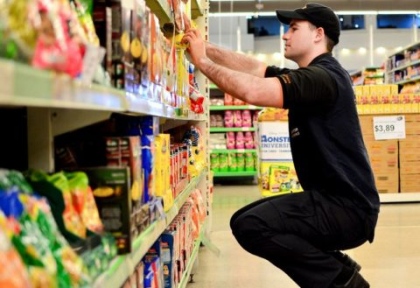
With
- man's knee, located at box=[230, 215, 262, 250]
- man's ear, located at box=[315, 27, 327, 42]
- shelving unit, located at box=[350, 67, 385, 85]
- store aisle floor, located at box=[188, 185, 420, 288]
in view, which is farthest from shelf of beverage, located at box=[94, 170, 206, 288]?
shelving unit, located at box=[350, 67, 385, 85]

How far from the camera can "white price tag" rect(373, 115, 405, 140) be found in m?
7.41

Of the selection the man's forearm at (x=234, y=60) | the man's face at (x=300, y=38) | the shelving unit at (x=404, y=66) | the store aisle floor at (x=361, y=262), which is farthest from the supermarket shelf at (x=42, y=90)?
the shelving unit at (x=404, y=66)

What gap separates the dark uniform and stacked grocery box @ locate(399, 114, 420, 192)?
4.98 metres

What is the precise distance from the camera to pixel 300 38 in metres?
2.92

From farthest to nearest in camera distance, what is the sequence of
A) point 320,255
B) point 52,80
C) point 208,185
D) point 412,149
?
point 412,149, point 208,185, point 320,255, point 52,80

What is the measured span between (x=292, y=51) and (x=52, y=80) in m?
2.22

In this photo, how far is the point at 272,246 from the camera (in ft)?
8.38

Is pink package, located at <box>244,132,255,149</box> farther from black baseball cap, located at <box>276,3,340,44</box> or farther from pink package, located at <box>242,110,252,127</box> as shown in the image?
black baseball cap, located at <box>276,3,340,44</box>

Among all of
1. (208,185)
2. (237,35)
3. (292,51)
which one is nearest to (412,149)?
(208,185)

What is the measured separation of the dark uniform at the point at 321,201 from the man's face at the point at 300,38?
0.73 feet

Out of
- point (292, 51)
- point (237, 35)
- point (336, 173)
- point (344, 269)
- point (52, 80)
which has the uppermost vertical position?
point (237, 35)

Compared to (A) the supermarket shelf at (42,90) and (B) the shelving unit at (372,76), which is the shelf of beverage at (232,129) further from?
(A) the supermarket shelf at (42,90)

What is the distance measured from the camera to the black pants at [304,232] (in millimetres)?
2533

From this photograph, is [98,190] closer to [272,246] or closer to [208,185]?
[272,246]
